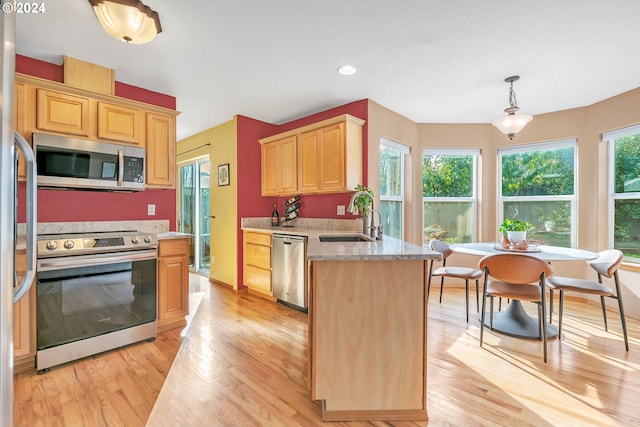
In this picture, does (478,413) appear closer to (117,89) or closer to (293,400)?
(293,400)

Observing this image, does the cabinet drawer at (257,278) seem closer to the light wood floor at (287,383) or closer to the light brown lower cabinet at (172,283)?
the light wood floor at (287,383)

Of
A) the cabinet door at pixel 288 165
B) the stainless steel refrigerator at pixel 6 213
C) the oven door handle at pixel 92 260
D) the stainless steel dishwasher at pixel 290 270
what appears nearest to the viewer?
the stainless steel refrigerator at pixel 6 213

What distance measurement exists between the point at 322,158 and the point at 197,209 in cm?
299

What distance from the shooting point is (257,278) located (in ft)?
12.5

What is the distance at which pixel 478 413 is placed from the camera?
1658 mm

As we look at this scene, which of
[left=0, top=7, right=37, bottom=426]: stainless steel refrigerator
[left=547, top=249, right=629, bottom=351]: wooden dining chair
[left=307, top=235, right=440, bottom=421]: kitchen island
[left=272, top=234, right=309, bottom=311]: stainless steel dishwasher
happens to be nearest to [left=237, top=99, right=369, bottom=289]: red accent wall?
[left=272, top=234, right=309, bottom=311]: stainless steel dishwasher

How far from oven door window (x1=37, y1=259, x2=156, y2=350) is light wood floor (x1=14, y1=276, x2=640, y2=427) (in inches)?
9.1

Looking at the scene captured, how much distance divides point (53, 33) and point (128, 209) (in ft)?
5.03

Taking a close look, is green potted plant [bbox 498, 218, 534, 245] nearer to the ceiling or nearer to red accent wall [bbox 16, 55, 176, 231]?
the ceiling

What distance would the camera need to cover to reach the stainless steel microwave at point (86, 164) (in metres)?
2.29

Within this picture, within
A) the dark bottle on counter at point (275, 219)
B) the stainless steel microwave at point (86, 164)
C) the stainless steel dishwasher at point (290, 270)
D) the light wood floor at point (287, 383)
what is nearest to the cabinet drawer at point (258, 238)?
the stainless steel dishwasher at point (290, 270)

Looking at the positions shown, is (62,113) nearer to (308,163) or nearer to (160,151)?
(160,151)

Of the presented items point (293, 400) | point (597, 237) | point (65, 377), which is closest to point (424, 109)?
point (597, 237)

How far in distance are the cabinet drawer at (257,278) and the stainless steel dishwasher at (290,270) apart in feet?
0.43
